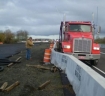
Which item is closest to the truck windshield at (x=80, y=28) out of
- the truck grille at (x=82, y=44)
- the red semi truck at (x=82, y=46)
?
the red semi truck at (x=82, y=46)

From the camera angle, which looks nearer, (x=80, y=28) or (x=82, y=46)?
(x=82, y=46)

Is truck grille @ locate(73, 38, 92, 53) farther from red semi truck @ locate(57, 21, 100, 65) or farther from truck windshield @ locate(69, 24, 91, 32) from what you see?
truck windshield @ locate(69, 24, 91, 32)

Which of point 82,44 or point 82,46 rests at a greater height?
point 82,44

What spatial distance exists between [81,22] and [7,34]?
112m

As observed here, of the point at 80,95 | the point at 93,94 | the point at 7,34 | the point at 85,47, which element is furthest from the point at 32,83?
the point at 7,34

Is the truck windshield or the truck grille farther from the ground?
the truck windshield

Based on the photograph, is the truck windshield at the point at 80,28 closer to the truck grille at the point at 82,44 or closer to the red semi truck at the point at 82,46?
the red semi truck at the point at 82,46

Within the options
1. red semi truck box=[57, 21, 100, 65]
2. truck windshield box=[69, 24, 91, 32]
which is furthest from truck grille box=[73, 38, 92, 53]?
truck windshield box=[69, 24, 91, 32]

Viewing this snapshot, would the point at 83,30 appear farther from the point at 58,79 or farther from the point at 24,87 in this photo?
the point at 24,87

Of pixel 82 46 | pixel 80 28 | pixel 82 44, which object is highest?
pixel 80 28

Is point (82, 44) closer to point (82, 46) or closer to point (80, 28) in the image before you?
point (82, 46)

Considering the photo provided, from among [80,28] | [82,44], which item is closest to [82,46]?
[82,44]

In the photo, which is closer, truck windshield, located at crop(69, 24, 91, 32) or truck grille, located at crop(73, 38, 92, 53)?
truck grille, located at crop(73, 38, 92, 53)

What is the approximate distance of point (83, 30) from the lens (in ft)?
61.9
